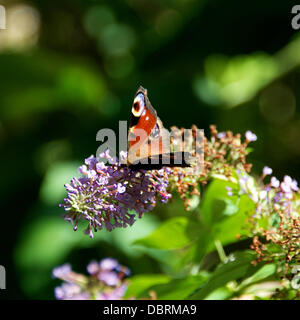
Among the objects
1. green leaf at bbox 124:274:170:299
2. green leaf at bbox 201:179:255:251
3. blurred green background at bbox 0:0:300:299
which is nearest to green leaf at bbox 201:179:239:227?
green leaf at bbox 201:179:255:251

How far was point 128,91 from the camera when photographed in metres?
3.51

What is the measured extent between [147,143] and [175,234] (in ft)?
1.09

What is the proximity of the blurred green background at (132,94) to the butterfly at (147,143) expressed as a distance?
1.70 m

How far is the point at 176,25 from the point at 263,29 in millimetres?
742

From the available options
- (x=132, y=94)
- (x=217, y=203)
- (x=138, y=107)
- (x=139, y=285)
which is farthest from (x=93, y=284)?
(x=132, y=94)

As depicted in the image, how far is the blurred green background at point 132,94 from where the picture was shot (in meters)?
3.06

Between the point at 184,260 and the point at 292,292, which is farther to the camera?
the point at 184,260

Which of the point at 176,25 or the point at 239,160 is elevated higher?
the point at 176,25

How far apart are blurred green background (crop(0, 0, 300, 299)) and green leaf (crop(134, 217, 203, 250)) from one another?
1.48m

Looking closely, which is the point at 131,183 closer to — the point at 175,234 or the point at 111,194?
the point at 111,194

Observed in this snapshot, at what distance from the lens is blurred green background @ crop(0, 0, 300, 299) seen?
3.06 meters

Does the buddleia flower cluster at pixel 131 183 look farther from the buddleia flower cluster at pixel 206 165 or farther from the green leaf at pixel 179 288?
the green leaf at pixel 179 288
